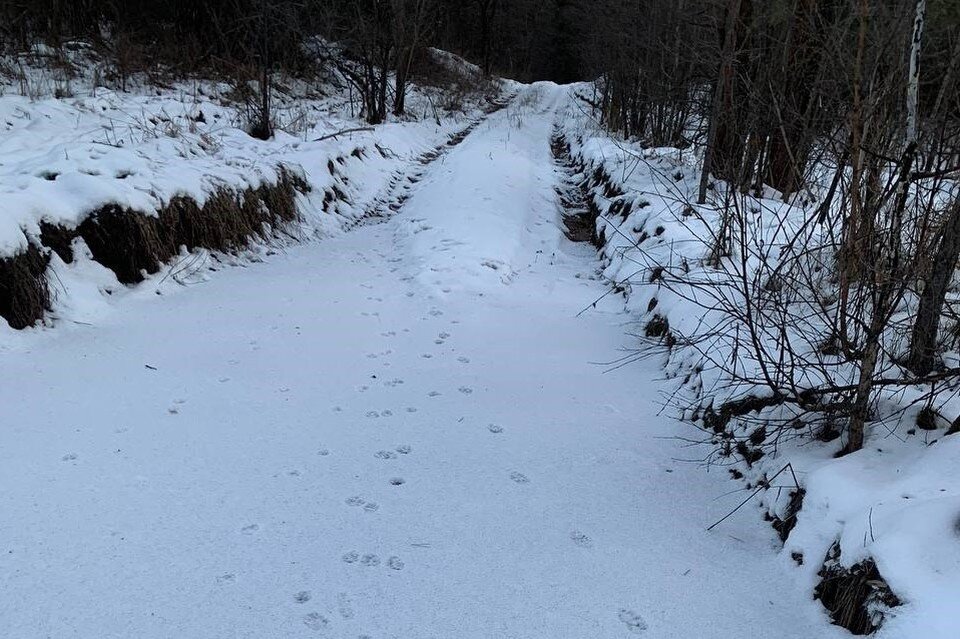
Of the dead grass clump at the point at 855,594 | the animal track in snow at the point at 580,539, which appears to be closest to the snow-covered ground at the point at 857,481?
the dead grass clump at the point at 855,594

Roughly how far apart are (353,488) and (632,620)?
1.22 metres

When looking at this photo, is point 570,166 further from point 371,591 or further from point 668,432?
point 371,591

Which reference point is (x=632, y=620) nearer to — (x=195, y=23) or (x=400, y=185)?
(x=400, y=185)

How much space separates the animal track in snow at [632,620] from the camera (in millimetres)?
2004

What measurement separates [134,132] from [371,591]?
643 cm

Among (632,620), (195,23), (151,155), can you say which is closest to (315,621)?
(632,620)

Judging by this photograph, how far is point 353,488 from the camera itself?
262 cm

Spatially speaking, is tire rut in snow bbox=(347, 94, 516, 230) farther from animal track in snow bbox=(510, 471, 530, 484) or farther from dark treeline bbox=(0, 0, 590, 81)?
animal track in snow bbox=(510, 471, 530, 484)

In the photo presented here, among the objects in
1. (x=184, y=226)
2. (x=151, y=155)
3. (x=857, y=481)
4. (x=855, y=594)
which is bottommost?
(x=855, y=594)

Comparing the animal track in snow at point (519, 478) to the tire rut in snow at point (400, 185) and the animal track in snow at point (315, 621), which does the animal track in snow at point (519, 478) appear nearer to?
the animal track in snow at point (315, 621)

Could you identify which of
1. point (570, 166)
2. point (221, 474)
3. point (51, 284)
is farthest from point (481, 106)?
point (221, 474)

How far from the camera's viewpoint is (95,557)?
210 centimetres

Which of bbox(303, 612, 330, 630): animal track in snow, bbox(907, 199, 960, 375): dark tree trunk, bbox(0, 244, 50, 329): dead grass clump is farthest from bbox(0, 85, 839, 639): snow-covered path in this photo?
bbox(907, 199, 960, 375): dark tree trunk

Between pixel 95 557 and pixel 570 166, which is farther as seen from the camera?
pixel 570 166
